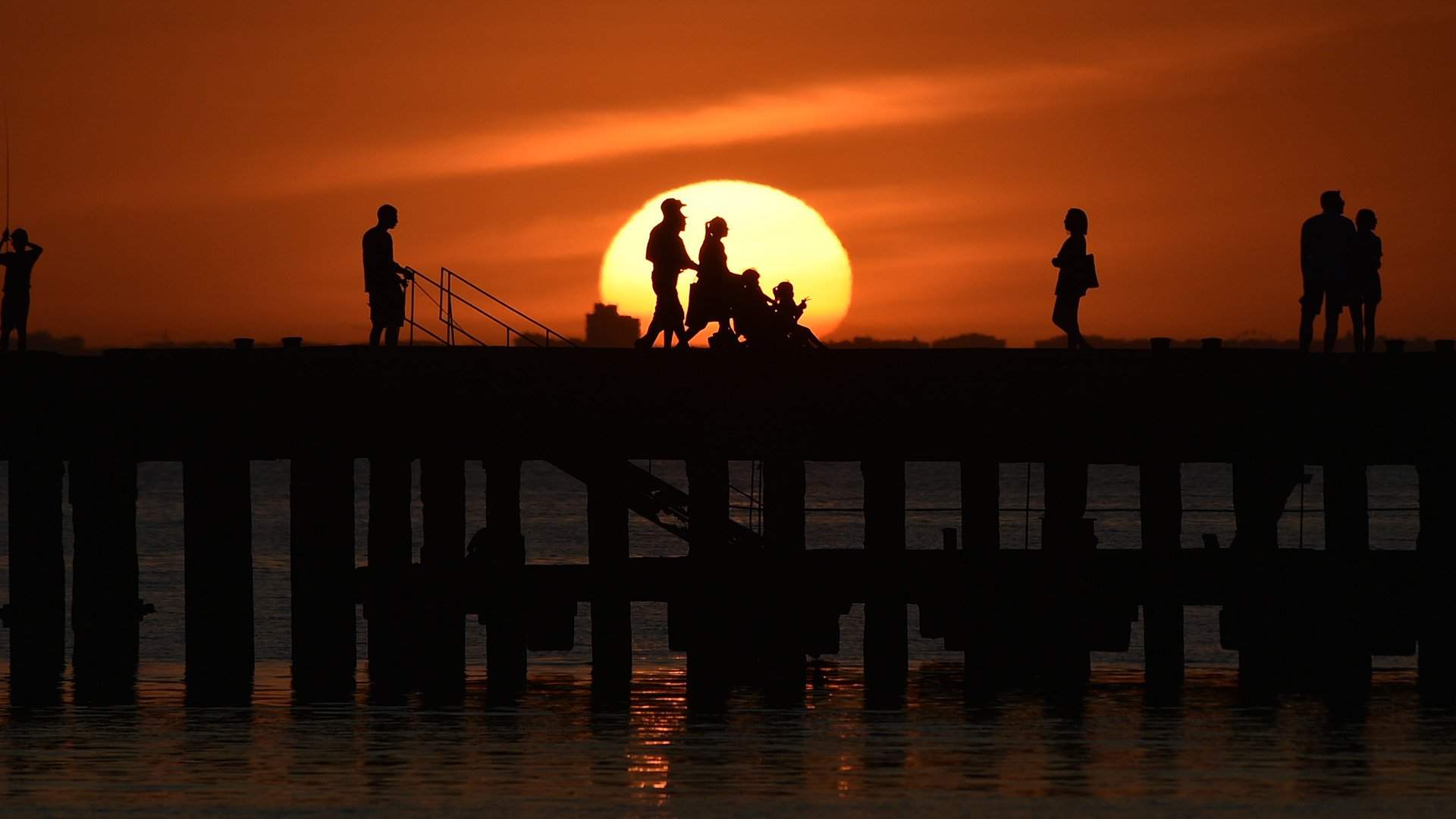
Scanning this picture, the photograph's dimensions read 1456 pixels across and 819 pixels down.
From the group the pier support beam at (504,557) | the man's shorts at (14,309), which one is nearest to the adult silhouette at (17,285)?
Result: the man's shorts at (14,309)

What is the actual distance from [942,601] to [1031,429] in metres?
1.77

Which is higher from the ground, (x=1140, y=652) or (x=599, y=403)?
(x=599, y=403)

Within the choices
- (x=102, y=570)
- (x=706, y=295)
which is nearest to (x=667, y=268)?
(x=706, y=295)

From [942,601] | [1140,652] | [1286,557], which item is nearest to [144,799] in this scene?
[942,601]

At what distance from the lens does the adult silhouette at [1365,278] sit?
22047 millimetres

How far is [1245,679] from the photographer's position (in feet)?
74.8

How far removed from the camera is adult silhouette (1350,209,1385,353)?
22.0 m

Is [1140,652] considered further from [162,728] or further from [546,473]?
[546,473]

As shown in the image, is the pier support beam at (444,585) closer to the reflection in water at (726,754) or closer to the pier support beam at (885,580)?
the reflection in water at (726,754)

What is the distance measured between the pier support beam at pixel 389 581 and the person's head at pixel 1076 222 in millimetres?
6779

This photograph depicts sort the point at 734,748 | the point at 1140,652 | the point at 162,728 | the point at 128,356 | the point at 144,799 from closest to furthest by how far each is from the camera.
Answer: the point at 144,799, the point at 734,748, the point at 162,728, the point at 128,356, the point at 1140,652

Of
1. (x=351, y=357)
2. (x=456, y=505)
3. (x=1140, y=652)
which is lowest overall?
(x=1140, y=652)

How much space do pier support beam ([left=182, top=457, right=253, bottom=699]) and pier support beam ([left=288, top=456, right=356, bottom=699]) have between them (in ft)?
1.67

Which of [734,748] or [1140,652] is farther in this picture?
[1140,652]
